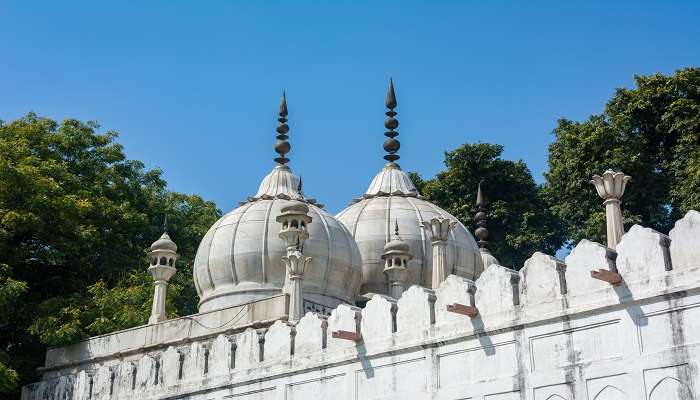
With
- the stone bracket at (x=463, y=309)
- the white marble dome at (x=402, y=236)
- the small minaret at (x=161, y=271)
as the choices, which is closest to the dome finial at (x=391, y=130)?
the white marble dome at (x=402, y=236)

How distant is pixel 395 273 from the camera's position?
2677cm

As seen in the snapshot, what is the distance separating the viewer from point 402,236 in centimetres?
3144

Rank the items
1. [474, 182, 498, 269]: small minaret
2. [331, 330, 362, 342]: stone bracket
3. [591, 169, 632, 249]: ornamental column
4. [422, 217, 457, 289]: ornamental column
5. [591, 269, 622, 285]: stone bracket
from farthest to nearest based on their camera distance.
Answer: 1. [474, 182, 498, 269]: small minaret
2. [422, 217, 457, 289]: ornamental column
3. [591, 169, 632, 249]: ornamental column
4. [331, 330, 362, 342]: stone bracket
5. [591, 269, 622, 285]: stone bracket

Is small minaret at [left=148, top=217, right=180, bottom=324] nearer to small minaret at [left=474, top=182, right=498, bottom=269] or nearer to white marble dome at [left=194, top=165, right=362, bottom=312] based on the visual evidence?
white marble dome at [left=194, top=165, right=362, bottom=312]

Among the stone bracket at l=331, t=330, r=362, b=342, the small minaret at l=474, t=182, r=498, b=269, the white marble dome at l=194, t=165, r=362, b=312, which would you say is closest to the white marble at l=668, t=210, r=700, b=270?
the stone bracket at l=331, t=330, r=362, b=342

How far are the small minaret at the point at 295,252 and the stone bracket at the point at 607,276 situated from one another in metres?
9.20

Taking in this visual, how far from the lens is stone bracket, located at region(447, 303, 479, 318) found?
52.1ft

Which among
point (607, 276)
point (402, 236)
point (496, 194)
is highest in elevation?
point (496, 194)

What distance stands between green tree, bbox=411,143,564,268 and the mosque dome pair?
1196 centimetres

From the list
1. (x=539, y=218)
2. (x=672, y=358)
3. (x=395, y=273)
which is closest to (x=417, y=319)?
(x=672, y=358)

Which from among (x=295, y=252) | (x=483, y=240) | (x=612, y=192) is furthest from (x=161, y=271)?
(x=483, y=240)

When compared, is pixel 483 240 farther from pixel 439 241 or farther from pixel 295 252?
pixel 295 252

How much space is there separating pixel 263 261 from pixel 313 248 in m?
1.44

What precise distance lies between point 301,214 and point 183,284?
40.0 ft
